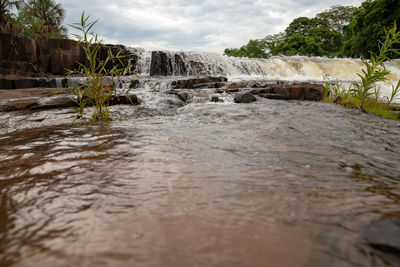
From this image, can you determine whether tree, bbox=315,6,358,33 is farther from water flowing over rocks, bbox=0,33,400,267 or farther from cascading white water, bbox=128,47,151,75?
water flowing over rocks, bbox=0,33,400,267

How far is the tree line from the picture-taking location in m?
20.6

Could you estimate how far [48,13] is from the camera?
87.2 feet

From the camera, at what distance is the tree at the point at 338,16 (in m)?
36.2

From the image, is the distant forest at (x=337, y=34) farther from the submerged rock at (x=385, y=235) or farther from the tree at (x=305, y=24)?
the submerged rock at (x=385, y=235)

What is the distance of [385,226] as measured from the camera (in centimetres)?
81

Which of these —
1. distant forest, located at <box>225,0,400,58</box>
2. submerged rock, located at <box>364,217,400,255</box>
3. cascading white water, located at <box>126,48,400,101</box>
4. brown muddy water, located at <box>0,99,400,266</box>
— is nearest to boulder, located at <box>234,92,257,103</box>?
brown muddy water, located at <box>0,99,400,266</box>

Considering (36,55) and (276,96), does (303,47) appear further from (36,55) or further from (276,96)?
(36,55)

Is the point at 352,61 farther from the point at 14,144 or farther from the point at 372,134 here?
the point at 14,144

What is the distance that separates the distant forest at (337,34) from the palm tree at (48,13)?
89.3 ft

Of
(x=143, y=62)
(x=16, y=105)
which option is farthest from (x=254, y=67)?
(x=16, y=105)

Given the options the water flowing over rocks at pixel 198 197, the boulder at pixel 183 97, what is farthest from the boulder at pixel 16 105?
the boulder at pixel 183 97

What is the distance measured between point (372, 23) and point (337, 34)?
586 inches

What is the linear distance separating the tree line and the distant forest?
2735 centimetres

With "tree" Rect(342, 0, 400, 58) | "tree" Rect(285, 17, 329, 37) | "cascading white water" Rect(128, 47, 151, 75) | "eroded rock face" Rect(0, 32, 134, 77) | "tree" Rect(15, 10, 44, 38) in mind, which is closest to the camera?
"eroded rock face" Rect(0, 32, 134, 77)
